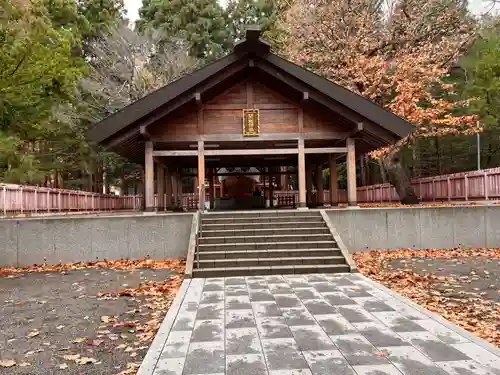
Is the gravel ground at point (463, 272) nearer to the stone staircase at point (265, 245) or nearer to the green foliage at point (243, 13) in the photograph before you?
the stone staircase at point (265, 245)

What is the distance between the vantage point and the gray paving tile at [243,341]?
168 inches

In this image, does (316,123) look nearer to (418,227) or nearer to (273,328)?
(418,227)

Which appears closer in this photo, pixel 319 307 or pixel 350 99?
pixel 319 307

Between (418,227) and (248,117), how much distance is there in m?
6.66

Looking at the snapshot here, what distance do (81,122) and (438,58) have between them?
21112 mm

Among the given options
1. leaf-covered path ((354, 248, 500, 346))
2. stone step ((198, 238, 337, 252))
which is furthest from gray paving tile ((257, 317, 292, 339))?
stone step ((198, 238, 337, 252))

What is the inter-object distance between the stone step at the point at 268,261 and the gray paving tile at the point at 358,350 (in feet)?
15.2

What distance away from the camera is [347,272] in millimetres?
8867

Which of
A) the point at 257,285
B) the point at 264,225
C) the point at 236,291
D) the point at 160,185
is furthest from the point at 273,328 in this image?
the point at 160,185

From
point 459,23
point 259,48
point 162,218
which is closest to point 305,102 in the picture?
point 259,48

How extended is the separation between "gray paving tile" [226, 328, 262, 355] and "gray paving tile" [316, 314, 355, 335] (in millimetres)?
938

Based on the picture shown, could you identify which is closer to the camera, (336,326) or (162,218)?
(336,326)

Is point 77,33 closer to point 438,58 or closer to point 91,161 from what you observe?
point 91,161

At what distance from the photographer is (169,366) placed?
392 centimetres
